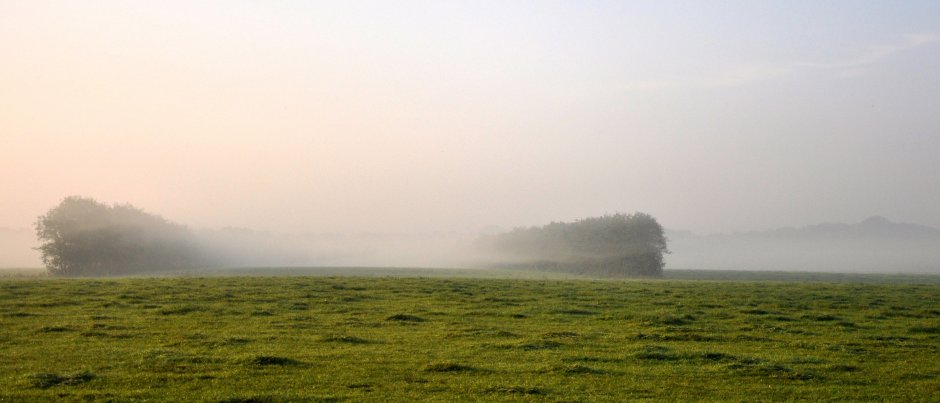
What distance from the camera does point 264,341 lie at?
72.6 ft

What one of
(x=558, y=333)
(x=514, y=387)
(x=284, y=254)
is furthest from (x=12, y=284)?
(x=284, y=254)

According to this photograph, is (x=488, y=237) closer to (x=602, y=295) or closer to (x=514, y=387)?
(x=602, y=295)

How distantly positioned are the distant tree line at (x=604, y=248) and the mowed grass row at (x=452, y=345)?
5029 centimetres

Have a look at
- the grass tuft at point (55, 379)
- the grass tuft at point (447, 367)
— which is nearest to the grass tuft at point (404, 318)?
the grass tuft at point (447, 367)

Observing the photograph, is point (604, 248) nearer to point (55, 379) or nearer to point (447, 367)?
point (447, 367)

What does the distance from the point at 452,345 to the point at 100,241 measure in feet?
212

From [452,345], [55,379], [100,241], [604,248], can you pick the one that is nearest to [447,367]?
[452,345]

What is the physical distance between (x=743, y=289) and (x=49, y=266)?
6284 centimetres

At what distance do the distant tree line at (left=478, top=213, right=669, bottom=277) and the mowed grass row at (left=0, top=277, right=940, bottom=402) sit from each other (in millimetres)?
50288

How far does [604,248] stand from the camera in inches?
3693

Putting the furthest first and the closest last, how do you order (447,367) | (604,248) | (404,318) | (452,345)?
(604,248), (404,318), (452,345), (447,367)

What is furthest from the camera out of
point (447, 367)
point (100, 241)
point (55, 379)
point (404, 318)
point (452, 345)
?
point (100, 241)

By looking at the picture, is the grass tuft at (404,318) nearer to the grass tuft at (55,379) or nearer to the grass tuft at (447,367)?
the grass tuft at (447,367)

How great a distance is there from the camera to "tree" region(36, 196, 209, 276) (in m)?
71.9
